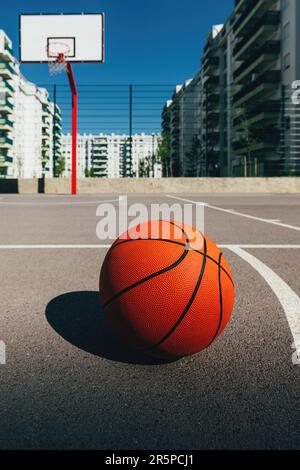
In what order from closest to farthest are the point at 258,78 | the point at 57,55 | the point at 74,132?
the point at 57,55 < the point at 74,132 < the point at 258,78

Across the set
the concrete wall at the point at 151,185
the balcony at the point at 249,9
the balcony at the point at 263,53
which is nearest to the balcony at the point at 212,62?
the balcony at the point at 249,9

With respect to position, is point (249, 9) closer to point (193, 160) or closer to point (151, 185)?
point (193, 160)

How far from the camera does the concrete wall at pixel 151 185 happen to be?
90.9 ft

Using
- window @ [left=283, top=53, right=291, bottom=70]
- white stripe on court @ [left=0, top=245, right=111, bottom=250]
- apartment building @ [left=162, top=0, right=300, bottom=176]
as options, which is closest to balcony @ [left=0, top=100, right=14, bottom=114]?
apartment building @ [left=162, top=0, right=300, bottom=176]

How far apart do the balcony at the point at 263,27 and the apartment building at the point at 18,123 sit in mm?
35262

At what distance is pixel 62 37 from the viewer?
79.3 ft

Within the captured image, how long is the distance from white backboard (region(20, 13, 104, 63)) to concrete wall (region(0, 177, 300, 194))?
673cm

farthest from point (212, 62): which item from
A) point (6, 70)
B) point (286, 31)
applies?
point (6, 70)

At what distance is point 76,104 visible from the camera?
26.6m

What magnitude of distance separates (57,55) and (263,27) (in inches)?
1777

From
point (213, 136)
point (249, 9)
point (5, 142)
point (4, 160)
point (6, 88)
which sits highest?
point (249, 9)

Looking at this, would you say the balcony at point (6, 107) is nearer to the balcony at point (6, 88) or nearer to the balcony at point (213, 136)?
the balcony at point (6, 88)

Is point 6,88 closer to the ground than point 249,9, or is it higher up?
closer to the ground
